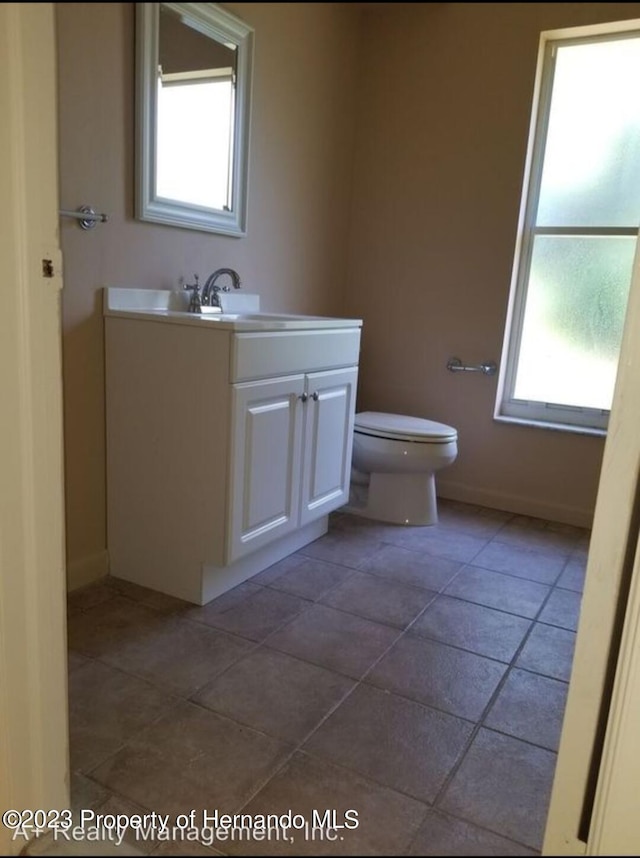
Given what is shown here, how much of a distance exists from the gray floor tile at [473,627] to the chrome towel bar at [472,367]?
1.24 m

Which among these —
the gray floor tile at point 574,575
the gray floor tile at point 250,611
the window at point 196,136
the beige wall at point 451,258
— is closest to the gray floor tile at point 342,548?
the gray floor tile at point 250,611

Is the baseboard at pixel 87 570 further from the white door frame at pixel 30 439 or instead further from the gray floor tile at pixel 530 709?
the gray floor tile at pixel 530 709

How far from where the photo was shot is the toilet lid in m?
2.71

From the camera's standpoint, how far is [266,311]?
2.73 metres

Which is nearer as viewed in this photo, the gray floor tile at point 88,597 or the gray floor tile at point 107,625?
the gray floor tile at point 107,625

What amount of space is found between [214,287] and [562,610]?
1.57 meters

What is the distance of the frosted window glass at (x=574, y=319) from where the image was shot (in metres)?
2.80

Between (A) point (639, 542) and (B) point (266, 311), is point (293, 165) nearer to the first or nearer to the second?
(B) point (266, 311)

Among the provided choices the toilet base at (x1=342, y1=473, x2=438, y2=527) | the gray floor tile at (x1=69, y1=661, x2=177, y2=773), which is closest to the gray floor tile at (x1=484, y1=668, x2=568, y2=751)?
the gray floor tile at (x1=69, y1=661, x2=177, y2=773)

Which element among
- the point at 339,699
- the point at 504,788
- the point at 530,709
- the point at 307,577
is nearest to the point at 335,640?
the point at 339,699

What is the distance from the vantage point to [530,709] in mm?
1585

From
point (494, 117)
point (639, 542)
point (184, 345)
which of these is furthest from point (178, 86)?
point (494, 117)

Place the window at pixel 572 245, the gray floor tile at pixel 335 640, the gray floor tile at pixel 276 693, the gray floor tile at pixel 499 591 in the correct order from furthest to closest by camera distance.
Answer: the window at pixel 572 245 < the gray floor tile at pixel 499 591 < the gray floor tile at pixel 335 640 < the gray floor tile at pixel 276 693

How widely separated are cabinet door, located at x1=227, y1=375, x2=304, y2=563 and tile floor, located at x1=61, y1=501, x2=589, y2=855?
205mm
